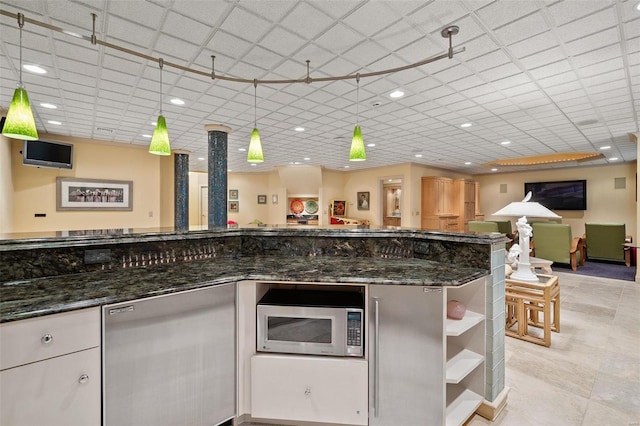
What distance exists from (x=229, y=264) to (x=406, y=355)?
1.28 m

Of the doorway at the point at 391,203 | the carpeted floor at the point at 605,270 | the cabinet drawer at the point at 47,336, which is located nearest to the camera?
the cabinet drawer at the point at 47,336

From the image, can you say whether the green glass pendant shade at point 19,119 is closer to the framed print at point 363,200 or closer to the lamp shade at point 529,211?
the lamp shade at point 529,211

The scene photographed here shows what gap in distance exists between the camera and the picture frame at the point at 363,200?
9.58m

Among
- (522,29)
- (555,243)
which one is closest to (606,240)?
(555,243)

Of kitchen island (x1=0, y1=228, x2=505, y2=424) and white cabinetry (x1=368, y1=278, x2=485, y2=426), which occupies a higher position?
kitchen island (x1=0, y1=228, x2=505, y2=424)

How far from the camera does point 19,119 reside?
1640 mm

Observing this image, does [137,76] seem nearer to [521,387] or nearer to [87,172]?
[87,172]

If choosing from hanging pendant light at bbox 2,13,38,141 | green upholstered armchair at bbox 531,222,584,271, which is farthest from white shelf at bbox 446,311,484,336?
green upholstered armchair at bbox 531,222,584,271

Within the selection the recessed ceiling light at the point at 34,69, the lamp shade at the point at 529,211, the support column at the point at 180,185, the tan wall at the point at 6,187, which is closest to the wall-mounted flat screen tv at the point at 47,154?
the tan wall at the point at 6,187

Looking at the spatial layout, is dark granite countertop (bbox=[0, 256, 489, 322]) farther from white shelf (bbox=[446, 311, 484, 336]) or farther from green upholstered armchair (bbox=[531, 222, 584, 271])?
green upholstered armchair (bbox=[531, 222, 584, 271])

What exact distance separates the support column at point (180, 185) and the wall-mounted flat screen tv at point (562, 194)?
1023cm

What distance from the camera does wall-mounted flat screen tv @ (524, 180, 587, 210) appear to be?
8615mm

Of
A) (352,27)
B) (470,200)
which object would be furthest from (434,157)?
(352,27)

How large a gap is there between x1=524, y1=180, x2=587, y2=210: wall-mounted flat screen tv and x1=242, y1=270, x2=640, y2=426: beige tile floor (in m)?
6.09
